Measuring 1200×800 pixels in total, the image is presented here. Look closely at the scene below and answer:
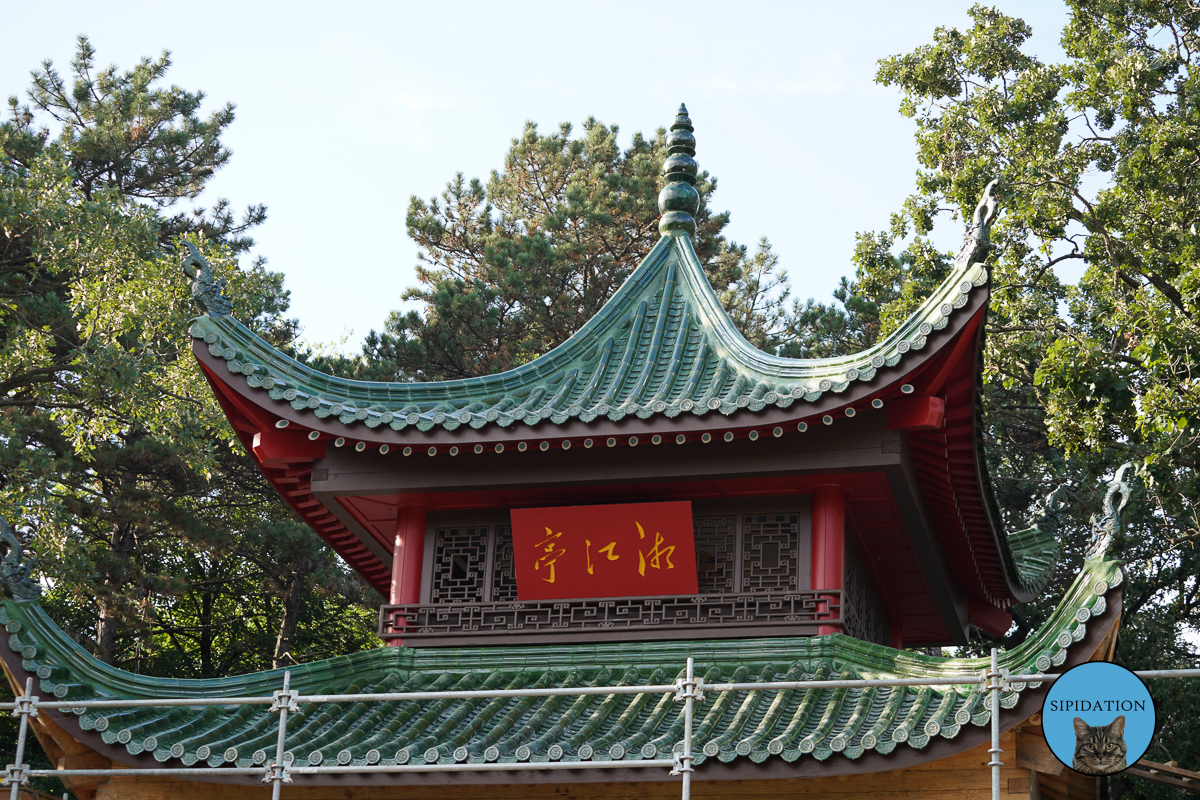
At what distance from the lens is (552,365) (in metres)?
10.1

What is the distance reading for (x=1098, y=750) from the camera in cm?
638

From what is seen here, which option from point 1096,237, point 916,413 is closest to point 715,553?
point 916,413

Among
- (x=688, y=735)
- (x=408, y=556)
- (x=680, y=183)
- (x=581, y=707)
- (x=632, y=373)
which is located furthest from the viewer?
(x=680, y=183)

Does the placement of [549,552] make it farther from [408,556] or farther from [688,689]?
[688,689]

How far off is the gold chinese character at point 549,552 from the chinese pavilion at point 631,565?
0.02 metres

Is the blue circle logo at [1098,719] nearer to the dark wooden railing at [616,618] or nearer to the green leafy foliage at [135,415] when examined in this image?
the dark wooden railing at [616,618]

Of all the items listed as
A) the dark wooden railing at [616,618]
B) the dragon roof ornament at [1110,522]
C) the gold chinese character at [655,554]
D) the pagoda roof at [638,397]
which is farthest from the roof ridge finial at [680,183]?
the dragon roof ornament at [1110,522]

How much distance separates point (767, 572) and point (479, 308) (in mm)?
15951

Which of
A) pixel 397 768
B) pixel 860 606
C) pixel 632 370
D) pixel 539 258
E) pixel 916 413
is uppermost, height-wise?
pixel 539 258

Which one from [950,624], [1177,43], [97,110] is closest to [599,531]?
[950,624]

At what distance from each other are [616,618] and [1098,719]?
3.60 m

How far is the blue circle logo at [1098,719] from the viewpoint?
246 inches

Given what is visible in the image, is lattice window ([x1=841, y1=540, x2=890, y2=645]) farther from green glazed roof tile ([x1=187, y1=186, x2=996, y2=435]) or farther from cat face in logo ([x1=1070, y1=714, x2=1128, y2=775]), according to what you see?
cat face in logo ([x1=1070, y1=714, x2=1128, y2=775])

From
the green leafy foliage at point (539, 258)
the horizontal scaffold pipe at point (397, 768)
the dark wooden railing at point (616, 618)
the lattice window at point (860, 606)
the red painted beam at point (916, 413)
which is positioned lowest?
the horizontal scaffold pipe at point (397, 768)
